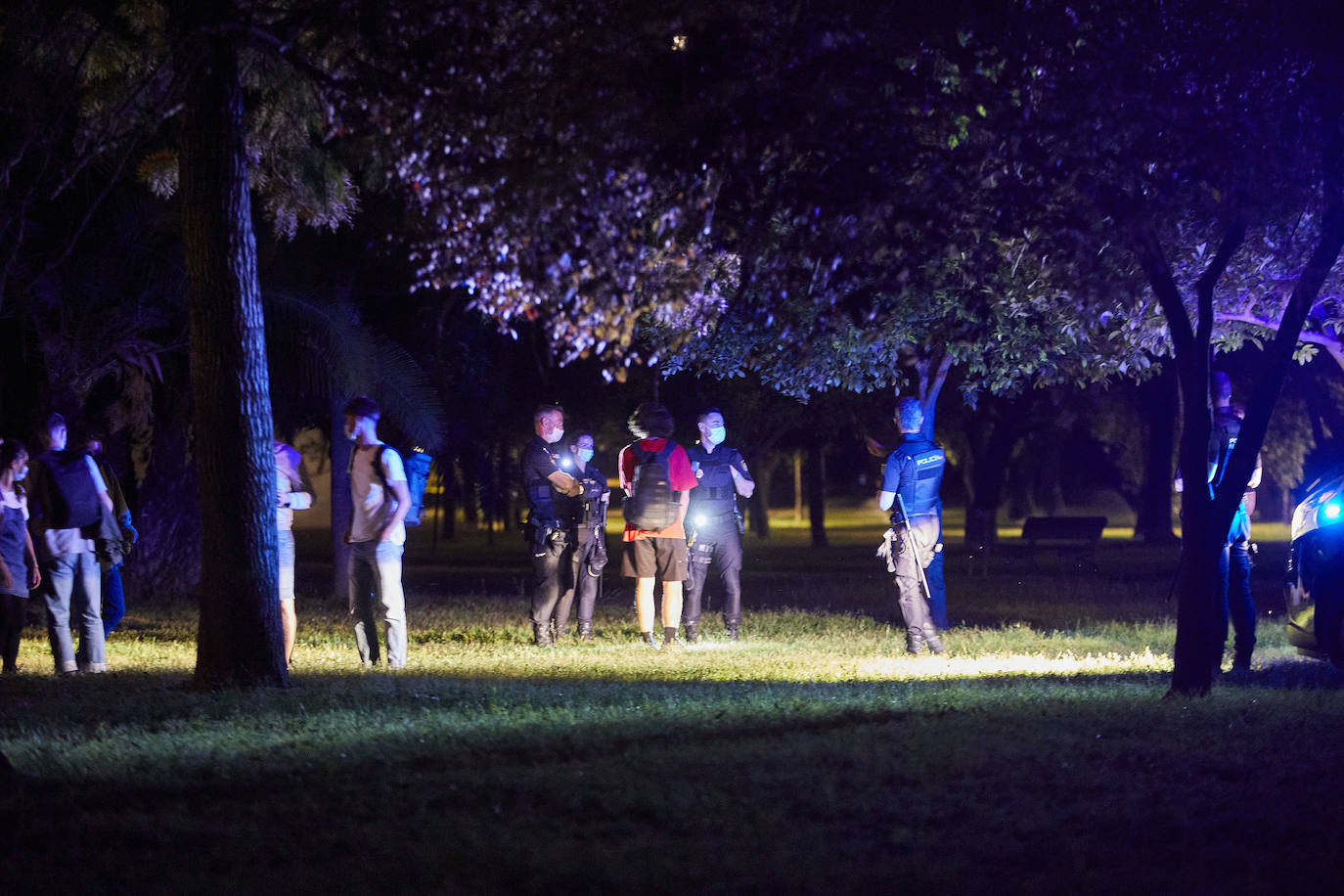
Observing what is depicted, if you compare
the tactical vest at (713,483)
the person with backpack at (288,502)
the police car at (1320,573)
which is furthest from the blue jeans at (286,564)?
the police car at (1320,573)

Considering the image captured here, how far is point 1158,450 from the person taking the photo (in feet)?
115

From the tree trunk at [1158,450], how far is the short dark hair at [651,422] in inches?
948

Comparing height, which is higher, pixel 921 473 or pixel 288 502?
pixel 921 473

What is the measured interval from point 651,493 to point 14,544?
4770 millimetres

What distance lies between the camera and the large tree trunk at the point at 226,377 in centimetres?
897

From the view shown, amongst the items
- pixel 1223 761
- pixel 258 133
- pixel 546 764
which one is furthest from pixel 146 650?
pixel 1223 761

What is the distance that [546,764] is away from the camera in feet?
20.9

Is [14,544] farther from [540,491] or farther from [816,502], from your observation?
[816,502]

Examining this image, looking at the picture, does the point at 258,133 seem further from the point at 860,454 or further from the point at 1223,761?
the point at 860,454

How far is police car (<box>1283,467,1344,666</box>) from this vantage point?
371 inches

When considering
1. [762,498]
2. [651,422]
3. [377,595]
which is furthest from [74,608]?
[762,498]

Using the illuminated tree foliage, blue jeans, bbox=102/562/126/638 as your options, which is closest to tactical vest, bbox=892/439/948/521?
the illuminated tree foliage

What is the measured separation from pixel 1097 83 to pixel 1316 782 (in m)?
4.69

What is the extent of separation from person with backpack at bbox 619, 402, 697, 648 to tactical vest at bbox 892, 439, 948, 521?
177 cm
